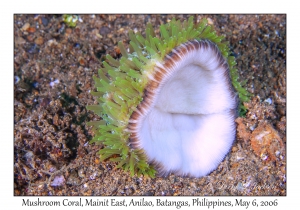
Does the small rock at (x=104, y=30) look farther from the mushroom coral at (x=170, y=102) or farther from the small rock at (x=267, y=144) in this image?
the small rock at (x=267, y=144)

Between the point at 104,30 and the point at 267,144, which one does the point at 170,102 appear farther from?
the point at 104,30

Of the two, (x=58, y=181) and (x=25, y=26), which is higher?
(x=25, y=26)

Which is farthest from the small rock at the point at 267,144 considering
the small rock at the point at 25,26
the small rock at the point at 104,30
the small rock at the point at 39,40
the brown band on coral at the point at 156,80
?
the small rock at the point at 25,26

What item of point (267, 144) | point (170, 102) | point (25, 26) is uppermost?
point (25, 26)

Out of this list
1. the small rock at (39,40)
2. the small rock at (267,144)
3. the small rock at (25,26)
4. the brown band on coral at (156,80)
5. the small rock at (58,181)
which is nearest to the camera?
the brown band on coral at (156,80)

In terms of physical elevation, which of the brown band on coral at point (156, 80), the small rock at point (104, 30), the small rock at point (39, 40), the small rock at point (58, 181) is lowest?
the small rock at point (58, 181)

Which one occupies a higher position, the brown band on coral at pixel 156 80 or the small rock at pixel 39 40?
the small rock at pixel 39 40

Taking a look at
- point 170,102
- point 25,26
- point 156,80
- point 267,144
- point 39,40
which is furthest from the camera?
point 25,26

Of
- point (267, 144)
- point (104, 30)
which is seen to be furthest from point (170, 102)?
point (104, 30)

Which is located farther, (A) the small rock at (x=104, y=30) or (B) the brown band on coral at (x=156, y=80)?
(A) the small rock at (x=104, y=30)
